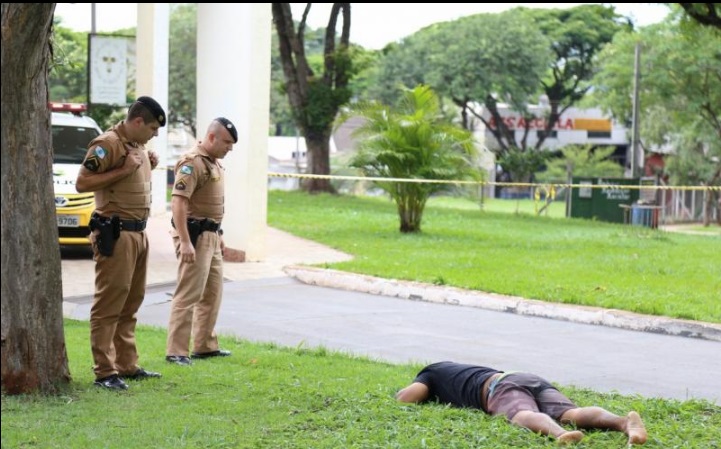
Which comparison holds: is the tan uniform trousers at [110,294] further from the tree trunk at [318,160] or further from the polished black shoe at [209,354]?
the tree trunk at [318,160]

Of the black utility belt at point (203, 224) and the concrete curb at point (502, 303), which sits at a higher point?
the black utility belt at point (203, 224)

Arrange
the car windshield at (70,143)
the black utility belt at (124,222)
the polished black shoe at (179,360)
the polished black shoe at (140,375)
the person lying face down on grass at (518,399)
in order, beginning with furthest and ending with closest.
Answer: the car windshield at (70,143), the polished black shoe at (179,360), the polished black shoe at (140,375), the black utility belt at (124,222), the person lying face down on grass at (518,399)

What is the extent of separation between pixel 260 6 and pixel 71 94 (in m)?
36.4

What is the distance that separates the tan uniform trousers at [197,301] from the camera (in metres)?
8.15

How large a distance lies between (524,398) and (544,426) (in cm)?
36

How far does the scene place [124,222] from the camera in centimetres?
717

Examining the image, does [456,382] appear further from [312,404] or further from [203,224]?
[203,224]

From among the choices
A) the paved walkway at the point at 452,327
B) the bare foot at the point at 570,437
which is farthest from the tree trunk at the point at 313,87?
the bare foot at the point at 570,437

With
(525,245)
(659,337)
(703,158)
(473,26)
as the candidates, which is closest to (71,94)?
(473,26)

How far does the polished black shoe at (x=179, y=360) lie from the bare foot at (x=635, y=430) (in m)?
3.46

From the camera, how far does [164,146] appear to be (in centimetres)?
2200

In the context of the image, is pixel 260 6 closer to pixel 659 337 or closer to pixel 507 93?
pixel 659 337

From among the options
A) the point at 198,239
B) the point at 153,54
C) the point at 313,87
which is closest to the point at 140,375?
the point at 198,239

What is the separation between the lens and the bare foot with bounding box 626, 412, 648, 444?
5668mm
